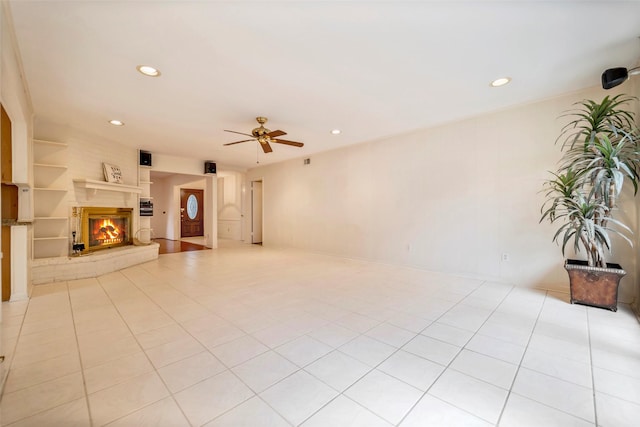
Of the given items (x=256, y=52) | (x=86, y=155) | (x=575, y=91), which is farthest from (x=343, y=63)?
(x=86, y=155)

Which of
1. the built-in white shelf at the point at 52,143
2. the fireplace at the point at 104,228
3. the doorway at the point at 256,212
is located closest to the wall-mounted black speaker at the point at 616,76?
the built-in white shelf at the point at 52,143

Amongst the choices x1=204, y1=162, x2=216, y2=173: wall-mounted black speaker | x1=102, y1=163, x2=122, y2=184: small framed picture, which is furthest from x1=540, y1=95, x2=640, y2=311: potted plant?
x1=204, y1=162, x2=216, y2=173: wall-mounted black speaker

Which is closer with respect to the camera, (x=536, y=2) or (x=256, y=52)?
(x=536, y=2)

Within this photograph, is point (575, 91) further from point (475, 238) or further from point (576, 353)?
point (576, 353)

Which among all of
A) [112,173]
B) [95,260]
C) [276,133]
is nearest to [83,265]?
[95,260]

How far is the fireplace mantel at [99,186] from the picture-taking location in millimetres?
4523

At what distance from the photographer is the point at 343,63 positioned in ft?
8.54

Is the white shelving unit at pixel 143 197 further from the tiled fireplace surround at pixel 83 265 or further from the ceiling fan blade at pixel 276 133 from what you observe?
the ceiling fan blade at pixel 276 133

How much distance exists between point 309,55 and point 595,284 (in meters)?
4.03

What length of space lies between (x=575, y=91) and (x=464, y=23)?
245 cm

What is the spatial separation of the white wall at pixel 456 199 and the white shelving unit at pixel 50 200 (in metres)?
4.82

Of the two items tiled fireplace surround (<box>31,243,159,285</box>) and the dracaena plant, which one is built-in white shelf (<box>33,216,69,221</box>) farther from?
the dracaena plant

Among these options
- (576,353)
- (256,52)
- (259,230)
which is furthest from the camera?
(259,230)

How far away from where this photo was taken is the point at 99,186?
4766mm
